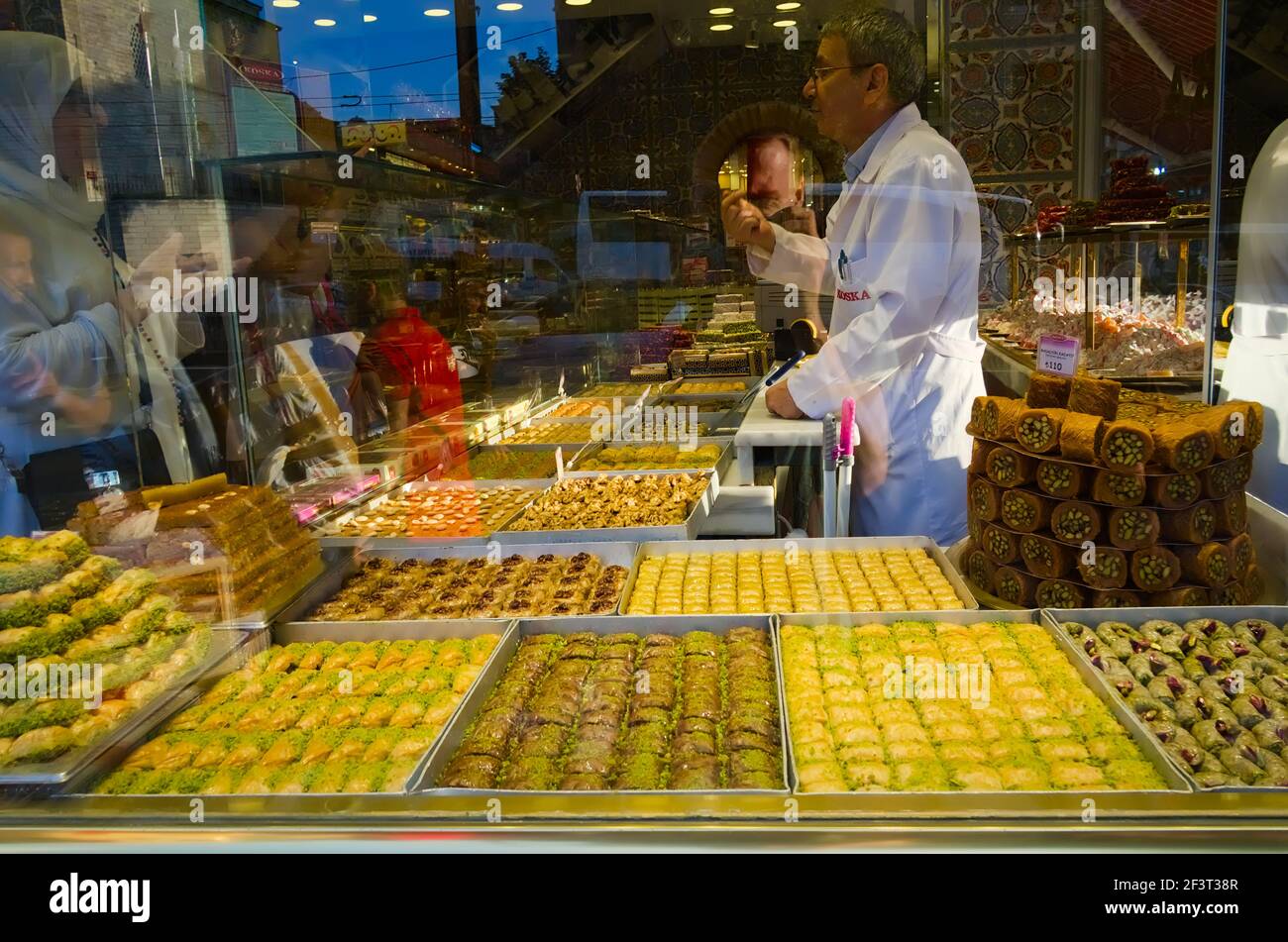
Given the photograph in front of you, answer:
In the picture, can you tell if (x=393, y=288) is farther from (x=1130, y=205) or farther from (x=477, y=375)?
(x=1130, y=205)

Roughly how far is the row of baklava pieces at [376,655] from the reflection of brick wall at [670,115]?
6.34ft

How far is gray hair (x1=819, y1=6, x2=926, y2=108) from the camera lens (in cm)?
303

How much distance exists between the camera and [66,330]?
10.9 ft

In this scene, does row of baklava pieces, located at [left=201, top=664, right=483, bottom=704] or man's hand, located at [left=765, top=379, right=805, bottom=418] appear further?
man's hand, located at [left=765, top=379, right=805, bottom=418]

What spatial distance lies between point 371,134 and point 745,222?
141 cm

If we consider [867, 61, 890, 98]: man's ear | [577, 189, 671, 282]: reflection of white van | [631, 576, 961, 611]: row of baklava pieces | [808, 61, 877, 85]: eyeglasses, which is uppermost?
[808, 61, 877, 85]: eyeglasses

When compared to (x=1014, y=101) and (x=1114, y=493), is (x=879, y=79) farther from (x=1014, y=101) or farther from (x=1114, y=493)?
(x=1114, y=493)

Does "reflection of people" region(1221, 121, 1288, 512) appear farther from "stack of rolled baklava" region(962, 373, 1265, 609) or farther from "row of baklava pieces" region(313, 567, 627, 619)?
"row of baklava pieces" region(313, 567, 627, 619)

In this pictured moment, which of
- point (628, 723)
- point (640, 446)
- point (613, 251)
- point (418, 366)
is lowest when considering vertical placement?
point (628, 723)

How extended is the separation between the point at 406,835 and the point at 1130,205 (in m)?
4.20

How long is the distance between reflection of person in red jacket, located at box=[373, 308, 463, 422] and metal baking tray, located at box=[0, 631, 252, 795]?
1.98 metres

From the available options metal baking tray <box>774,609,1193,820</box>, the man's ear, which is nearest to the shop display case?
metal baking tray <box>774,609,1193,820</box>
